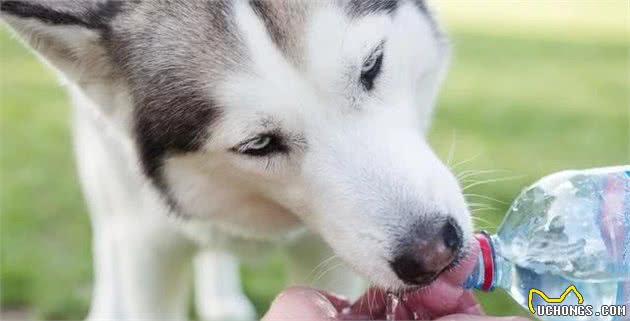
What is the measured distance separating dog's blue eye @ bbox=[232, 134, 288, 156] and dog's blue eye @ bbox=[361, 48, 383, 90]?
9.7 inches

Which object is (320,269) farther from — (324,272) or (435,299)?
(435,299)

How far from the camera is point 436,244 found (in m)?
2.08

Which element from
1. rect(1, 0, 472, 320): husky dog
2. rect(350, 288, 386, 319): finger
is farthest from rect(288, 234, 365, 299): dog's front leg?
rect(350, 288, 386, 319): finger

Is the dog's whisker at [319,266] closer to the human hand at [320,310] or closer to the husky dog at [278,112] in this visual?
the husky dog at [278,112]

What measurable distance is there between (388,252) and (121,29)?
942mm

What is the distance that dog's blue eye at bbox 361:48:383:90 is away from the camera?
218 centimetres

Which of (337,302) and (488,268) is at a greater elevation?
(488,268)

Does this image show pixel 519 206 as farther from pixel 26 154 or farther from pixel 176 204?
pixel 26 154

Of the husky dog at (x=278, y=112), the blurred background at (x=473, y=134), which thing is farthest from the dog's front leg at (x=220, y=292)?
the husky dog at (x=278, y=112)

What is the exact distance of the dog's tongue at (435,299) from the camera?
2246 mm

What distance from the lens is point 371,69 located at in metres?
2.21

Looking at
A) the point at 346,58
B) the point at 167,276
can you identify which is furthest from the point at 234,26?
the point at 167,276

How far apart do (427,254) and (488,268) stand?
0.32 metres

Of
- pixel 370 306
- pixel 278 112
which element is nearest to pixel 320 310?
pixel 370 306
